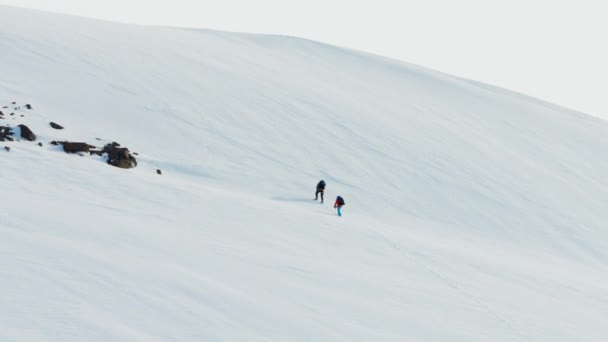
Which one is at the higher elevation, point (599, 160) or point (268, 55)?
point (268, 55)

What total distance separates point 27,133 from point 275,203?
5.56m

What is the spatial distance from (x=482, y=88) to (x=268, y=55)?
14.2 m

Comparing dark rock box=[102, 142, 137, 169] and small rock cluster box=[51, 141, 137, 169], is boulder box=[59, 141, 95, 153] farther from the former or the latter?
dark rock box=[102, 142, 137, 169]

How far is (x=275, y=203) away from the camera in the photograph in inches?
522

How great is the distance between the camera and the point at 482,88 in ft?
119

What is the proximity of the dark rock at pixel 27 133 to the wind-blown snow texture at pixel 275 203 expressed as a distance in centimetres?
71

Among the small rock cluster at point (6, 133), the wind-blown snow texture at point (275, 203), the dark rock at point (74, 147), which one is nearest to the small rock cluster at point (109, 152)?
the dark rock at point (74, 147)

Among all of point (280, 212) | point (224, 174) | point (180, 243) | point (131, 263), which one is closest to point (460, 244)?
point (280, 212)

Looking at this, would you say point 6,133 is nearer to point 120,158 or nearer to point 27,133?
point 27,133

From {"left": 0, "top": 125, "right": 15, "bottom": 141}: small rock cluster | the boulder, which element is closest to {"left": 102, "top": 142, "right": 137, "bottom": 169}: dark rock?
the boulder

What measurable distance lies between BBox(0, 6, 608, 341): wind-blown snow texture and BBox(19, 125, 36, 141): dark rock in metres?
0.71

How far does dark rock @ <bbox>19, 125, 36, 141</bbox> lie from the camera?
40.6 ft

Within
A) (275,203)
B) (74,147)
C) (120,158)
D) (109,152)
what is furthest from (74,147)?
(275,203)

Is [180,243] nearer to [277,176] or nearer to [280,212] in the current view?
[280,212]
